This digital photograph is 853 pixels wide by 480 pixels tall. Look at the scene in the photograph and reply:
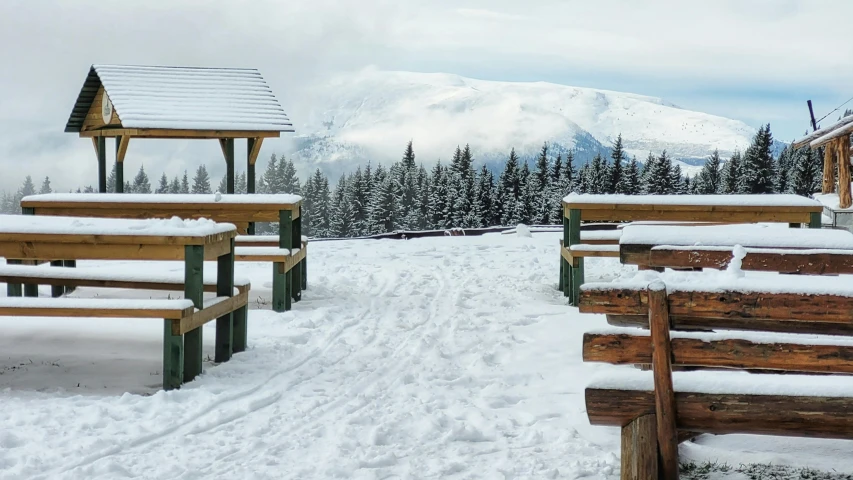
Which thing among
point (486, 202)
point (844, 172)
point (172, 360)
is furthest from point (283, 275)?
point (486, 202)

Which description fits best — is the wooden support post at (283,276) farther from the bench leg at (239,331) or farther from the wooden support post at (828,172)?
the wooden support post at (828,172)

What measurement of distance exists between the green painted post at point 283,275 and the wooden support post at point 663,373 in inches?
247

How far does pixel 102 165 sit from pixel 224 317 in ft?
34.4

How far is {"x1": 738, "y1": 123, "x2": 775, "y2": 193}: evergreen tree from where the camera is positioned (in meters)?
71.4

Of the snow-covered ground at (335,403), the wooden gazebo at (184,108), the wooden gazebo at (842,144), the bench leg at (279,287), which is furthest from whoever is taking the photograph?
the wooden gazebo at (842,144)

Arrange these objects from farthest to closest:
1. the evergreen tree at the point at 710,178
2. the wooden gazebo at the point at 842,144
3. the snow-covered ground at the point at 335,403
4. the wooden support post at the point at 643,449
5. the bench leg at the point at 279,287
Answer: the evergreen tree at the point at 710,178 < the wooden gazebo at the point at 842,144 < the bench leg at the point at 279,287 < the snow-covered ground at the point at 335,403 < the wooden support post at the point at 643,449

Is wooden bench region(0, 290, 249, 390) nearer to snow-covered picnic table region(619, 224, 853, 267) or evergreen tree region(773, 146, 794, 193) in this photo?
snow-covered picnic table region(619, 224, 853, 267)

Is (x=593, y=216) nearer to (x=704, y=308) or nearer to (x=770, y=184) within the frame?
(x=704, y=308)

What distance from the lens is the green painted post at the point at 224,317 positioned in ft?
22.6

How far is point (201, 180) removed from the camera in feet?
397

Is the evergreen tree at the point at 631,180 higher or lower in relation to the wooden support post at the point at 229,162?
higher

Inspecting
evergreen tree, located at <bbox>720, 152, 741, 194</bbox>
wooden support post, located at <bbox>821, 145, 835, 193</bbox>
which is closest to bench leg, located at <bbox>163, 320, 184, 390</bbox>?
wooden support post, located at <bbox>821, 145, 835, 193</bbox>

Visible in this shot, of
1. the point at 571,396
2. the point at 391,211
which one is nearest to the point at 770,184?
the point at 391,211


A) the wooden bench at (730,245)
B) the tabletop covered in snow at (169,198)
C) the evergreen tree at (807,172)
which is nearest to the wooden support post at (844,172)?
the tabletop covered in snow at (169,198)
